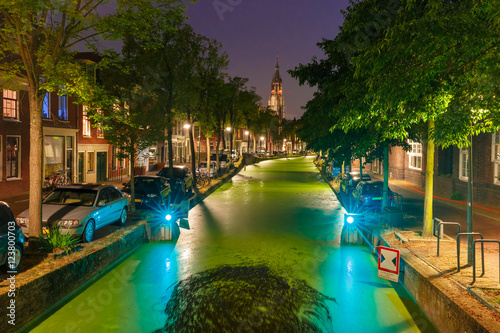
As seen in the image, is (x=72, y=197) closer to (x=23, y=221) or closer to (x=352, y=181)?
(x=23, y=221)

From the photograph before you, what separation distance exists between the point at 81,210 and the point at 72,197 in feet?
4.39

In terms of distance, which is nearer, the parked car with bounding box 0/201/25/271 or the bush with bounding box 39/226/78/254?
the parked car with bounding box 0/201/25/271

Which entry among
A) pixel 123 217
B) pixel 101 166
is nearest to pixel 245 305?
pixel 123 217

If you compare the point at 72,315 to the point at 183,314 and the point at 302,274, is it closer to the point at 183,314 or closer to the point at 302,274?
the point at 183,314

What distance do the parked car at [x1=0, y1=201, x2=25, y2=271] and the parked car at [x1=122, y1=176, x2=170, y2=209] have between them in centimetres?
913

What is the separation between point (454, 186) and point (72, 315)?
858 inches

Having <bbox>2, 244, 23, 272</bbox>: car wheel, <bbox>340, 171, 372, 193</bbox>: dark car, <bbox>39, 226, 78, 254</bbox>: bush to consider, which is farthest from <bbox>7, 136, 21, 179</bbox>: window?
<bbox>340, 171, 372, 193</bbox>: dark car

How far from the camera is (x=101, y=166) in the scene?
30.4 metres

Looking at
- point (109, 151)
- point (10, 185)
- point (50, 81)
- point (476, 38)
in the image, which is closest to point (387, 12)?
point (476, 38)

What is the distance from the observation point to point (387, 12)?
35.7 feet

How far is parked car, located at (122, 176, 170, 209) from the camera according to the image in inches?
682

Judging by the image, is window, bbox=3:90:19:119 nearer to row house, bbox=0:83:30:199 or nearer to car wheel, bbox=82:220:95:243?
row house, bbox=0:83:30:199

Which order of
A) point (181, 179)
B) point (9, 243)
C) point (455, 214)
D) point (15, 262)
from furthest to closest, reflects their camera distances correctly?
point (181, 179) → point (455, 214) → point (15, 262) → point (9, 243)

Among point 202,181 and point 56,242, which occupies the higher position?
point 202,181
